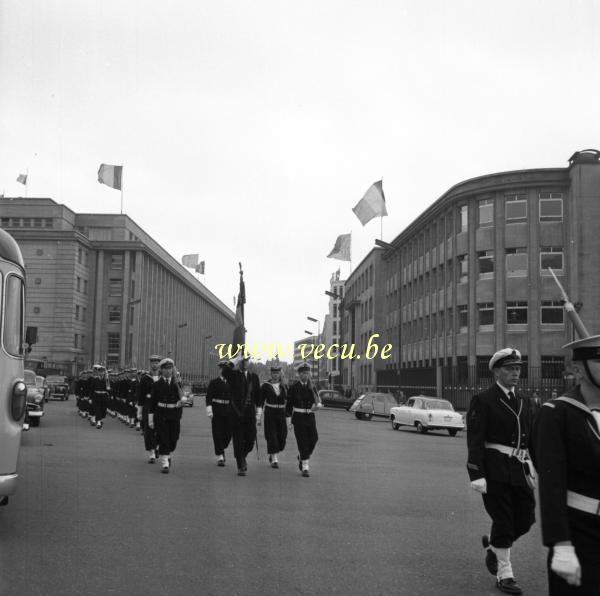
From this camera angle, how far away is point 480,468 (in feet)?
20.0

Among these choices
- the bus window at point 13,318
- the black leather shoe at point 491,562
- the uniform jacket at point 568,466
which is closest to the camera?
the uniform jacket at point 568,466

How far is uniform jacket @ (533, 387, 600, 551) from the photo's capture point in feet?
11.3

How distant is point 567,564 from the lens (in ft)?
10.8

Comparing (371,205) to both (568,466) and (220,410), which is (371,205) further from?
(568,466)

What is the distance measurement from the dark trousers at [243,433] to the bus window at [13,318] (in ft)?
18.2

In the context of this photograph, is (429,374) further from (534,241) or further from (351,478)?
(351,478)

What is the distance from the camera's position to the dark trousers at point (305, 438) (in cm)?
1312

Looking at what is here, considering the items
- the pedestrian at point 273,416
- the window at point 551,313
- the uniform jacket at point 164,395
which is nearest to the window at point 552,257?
the window at point 551,313

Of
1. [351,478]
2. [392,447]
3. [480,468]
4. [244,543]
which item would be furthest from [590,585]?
[392,447]

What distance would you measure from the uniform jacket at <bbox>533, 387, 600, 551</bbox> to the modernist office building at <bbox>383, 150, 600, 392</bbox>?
40.7 meters

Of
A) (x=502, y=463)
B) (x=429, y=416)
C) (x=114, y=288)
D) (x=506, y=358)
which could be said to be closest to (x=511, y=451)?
(x=502, y=463)

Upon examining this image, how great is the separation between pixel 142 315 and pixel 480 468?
325 ft

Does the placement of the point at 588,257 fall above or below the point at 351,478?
above

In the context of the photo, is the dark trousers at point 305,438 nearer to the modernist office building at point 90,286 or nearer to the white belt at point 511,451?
the white belt at point 511,451
